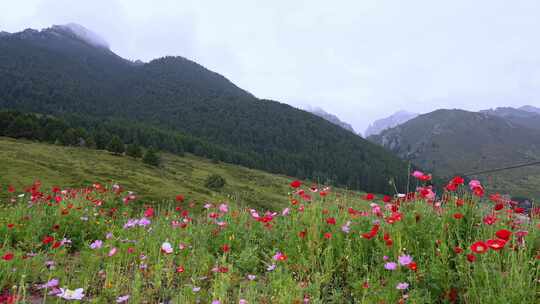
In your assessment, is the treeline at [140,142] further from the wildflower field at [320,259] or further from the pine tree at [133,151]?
the wildflower field at [320,259]

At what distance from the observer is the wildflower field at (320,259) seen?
3098 mm

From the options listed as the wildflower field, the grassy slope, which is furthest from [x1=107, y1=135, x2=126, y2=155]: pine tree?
the wildflower field

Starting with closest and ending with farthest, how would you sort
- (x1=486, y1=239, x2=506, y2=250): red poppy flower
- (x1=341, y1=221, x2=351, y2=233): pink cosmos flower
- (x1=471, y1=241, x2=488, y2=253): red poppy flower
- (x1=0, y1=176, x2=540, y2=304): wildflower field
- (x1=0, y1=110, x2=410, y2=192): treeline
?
(x1=486, y1=239, x2=506, y2=250): red poppy flower → (x1=471, y1=241, x2=488, y2=253): red poppy flower → (x1=0, y1=176, x2=540, y2=304): wildflower field → (x1=341, y1=221, x2=351, y2=233): pink cosmos flower → (x1=0, y1=110, x2=410, y2=192): treeline

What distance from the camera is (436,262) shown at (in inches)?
137

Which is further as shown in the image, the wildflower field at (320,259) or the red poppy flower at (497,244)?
the wildflower field at (320,259)

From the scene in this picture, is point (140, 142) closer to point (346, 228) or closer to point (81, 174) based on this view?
point (81, 174)

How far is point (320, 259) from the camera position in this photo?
4.17 metres

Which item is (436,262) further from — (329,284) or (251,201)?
(251,201)

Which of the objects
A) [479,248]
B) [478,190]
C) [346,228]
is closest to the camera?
[479,248]

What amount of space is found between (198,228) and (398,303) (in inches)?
140

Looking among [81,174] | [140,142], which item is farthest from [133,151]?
[140,142]

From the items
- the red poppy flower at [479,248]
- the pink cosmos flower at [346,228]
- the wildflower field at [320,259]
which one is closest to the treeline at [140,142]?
the wildflower field at [320,259]

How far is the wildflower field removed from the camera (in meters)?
3.10

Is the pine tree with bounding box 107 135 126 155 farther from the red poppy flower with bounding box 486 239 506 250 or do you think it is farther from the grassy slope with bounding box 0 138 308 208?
the red poppy flower with bounding box 486 239 506 250
